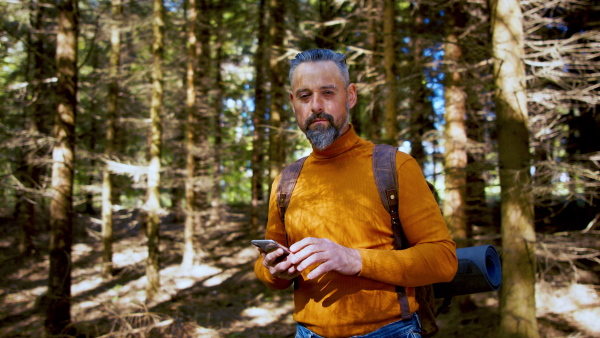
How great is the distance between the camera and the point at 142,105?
64.8 ft

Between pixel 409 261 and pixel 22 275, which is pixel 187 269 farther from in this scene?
pixel 409 261

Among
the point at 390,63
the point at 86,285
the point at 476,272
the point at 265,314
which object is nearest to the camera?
the point at 476,272

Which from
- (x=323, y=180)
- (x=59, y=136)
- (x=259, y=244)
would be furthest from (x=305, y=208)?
(x=59, y=136)

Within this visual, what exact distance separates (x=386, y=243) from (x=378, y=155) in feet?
1.38

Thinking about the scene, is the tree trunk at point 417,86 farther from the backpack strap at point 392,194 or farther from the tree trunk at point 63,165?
the tree trunk at point 63,165

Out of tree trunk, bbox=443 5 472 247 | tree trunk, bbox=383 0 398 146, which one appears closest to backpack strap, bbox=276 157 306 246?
tree trunk, bbox=383 0 398 146

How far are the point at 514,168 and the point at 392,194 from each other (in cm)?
485

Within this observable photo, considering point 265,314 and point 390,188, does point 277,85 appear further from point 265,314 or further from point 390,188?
point 390,188

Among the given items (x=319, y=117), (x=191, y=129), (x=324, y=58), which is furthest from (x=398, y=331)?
(x=191, y=129)

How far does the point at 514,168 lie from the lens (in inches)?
228

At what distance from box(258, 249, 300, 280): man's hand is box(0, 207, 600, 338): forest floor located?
4514 millimetres

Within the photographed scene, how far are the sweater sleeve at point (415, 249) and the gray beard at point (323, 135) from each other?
14.2 inches

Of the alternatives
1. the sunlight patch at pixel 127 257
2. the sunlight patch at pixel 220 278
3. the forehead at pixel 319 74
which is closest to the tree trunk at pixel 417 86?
the forehead at pixel 319 74

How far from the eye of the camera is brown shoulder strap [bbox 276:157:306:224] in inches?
83.7
